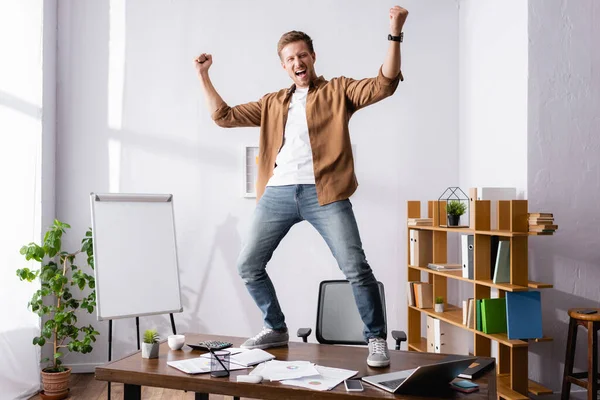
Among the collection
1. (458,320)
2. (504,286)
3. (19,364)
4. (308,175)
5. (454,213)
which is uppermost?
(308,175)

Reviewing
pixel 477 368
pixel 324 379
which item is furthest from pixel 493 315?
pixel 324 379

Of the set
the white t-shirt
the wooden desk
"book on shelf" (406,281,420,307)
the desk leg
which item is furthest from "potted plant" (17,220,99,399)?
"book on shelf" (406,281,420,307)

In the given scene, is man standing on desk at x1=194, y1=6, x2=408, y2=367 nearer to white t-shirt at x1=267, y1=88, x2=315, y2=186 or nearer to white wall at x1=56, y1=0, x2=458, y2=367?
white t-shirt at x1=267, y1=88, x2=315, y2=186

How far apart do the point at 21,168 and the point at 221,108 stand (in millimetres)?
1842

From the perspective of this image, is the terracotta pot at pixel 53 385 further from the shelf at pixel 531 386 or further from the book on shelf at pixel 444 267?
the shelf at pixel 531 386

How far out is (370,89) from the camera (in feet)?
7.52

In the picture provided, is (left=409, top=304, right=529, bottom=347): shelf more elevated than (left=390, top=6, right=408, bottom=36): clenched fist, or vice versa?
(left=390, top=6, right=408, bottom=36): clenched fist

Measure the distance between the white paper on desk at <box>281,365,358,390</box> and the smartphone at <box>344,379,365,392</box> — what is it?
0.04m

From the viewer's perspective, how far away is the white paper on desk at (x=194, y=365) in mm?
1955

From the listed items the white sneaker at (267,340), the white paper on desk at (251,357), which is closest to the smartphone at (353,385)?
the white paper on desk at (251,357)

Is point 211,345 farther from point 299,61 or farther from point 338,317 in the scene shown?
point 299,61

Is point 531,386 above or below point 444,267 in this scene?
below

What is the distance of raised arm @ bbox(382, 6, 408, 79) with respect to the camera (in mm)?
2098

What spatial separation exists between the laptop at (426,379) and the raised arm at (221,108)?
1402 mm
